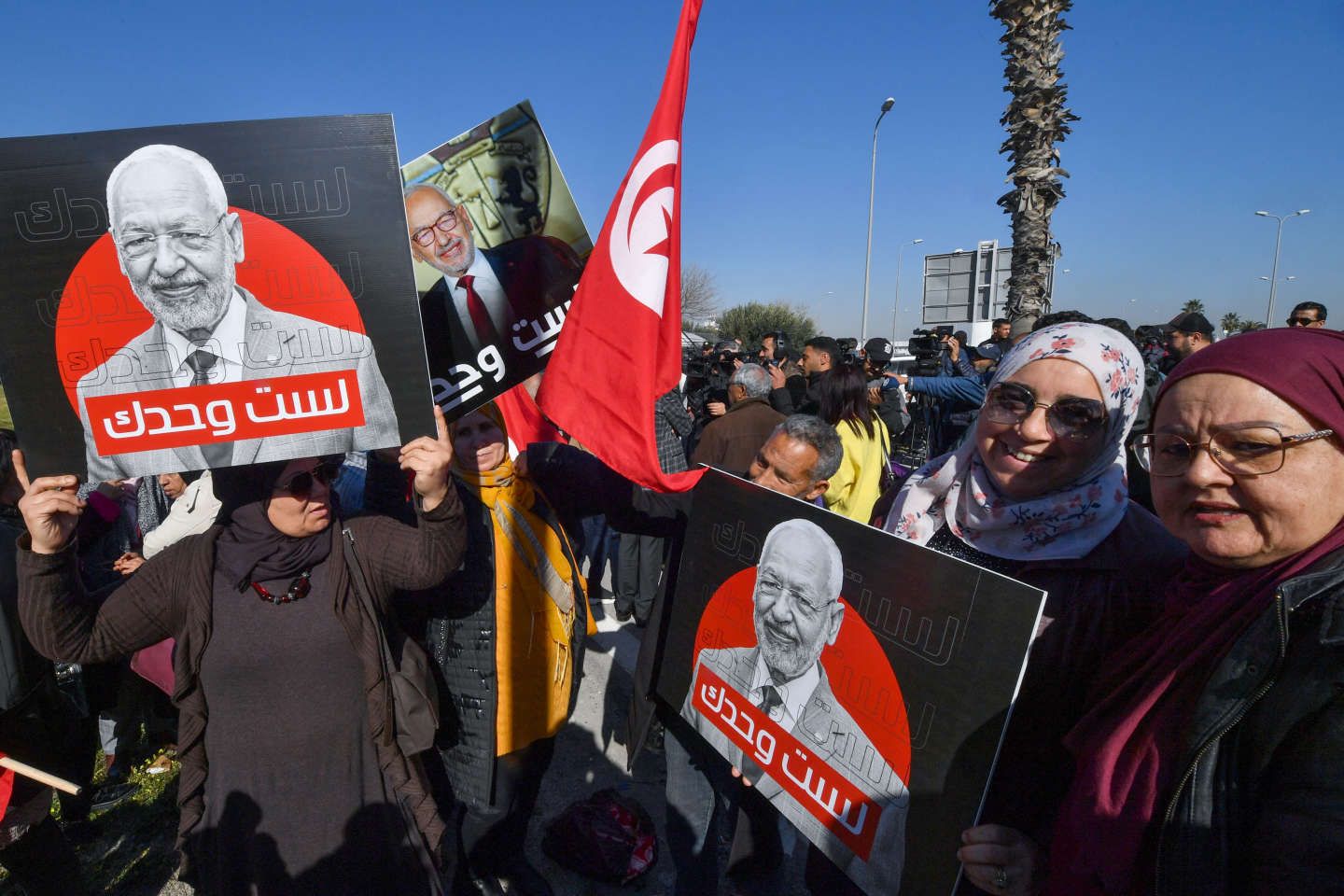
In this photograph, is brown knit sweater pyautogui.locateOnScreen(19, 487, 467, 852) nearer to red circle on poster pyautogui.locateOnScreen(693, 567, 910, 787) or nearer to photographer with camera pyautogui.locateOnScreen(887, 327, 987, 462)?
red circle on poster pyautogui.locateOnScreen(693, 567, 910, 787)

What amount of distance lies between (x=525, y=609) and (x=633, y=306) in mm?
1098

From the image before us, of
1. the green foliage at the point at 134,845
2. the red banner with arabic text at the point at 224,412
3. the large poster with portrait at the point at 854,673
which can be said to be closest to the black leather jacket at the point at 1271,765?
the large poster with portrait at the point at 854,673

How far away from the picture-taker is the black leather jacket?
30.9 inches

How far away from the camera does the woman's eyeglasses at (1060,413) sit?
1.42 meters

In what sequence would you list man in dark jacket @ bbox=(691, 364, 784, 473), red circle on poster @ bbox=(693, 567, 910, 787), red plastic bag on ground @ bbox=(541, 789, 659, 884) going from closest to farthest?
red circle on poster @ bbox=(693, 567, 910, 787), red plastic bag on ground @ bbox=(541, 789, 659, 884), man in dark jacket @ bbox=(691, 364, 784, 473)

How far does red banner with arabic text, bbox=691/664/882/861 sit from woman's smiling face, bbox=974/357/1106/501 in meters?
0.76

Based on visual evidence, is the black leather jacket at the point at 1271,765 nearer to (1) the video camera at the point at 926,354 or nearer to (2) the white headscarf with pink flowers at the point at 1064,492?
(2) the white headscarf with pink flowers at the point at 1064,492

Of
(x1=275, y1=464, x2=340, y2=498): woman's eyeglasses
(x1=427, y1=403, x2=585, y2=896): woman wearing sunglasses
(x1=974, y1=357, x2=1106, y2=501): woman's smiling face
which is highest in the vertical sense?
(x1=974, y1=357, x2=1106, y2=501): woman's smiling face

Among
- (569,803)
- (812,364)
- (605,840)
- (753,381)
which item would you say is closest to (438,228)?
(605,840)

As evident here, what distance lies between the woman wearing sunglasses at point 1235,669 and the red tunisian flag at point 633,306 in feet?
4.07

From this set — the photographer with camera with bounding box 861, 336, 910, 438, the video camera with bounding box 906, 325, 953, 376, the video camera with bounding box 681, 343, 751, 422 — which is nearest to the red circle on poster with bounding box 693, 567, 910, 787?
the photographer with camera with bounding box 861, 336, 910, 438

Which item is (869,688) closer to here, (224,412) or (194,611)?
(224,412)

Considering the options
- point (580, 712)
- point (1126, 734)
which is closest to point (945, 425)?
point (580, 712)

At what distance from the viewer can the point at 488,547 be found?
2.19m
